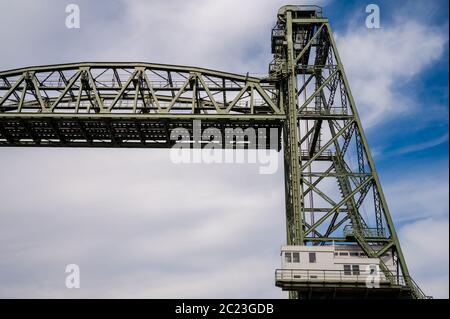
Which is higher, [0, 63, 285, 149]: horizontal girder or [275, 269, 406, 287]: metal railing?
[0, 63, 285, 149]: horizontal girder

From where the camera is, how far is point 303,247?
32.7 meters

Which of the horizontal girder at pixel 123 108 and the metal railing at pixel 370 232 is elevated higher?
the horizontal girder at pixel 123 108

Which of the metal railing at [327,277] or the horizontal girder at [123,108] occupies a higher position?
the horizontal girder at [123,108]

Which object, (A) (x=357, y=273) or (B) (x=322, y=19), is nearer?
(A) (x=357, y=273)

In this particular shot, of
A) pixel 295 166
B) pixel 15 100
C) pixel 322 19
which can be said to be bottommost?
pixel 295 166

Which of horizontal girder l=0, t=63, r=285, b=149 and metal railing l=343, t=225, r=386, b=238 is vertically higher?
horizontal girder l=0, t=63, r=285, b=149

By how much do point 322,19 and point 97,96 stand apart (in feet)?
57.7
